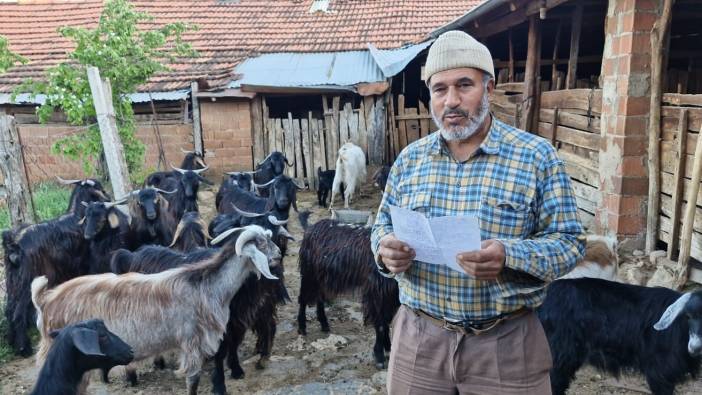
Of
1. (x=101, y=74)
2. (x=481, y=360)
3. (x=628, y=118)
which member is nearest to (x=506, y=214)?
(x=481, y=360)

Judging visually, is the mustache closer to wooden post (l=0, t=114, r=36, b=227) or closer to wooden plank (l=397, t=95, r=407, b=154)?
wooden post (l=0, t=114, r=36, b=227)

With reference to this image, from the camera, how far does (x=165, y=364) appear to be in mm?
4934

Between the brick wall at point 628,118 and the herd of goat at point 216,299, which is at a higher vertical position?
the brick wall at point 628,118

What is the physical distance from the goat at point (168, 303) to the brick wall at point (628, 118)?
126 inches

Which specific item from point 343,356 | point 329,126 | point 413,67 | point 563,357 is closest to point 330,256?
point 343,356

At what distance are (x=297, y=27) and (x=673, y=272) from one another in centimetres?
1369

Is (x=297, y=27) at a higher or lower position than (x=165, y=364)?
higher

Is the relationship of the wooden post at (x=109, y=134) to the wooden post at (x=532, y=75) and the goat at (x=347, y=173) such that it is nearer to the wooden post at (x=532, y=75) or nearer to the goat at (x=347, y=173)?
the goat at (x=347, y=173)

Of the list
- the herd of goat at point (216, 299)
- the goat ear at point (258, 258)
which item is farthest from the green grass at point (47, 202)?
the goat ear at point (258, 258)

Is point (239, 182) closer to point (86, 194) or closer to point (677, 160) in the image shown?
point (86, 194)

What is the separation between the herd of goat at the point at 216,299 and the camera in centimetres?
329

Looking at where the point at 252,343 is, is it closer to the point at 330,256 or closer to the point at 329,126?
the point at 330,256

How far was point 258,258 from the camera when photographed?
4051mm

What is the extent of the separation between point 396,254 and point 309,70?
1152 cm
